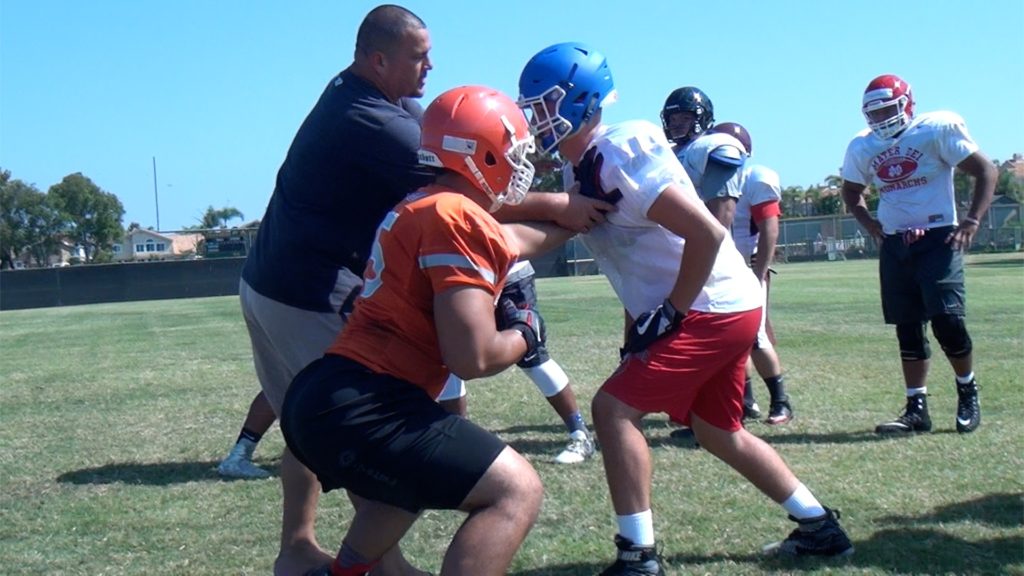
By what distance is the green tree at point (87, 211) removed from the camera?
73812 millimetres

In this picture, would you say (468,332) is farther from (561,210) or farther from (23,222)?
(23,222)

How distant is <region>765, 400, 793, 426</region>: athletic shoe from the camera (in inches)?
293

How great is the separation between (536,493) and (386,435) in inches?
17.5

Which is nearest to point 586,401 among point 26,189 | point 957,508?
point 957,508

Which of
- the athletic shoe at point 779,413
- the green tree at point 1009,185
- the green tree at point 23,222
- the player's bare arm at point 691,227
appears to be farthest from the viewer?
the green tree at point 23,222

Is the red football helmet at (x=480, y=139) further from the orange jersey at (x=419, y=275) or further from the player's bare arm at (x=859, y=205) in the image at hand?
the player's bare arm at (x=859, y=205)

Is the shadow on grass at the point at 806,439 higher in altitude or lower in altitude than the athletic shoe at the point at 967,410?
lower

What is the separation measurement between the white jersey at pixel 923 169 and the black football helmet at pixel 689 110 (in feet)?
4.62

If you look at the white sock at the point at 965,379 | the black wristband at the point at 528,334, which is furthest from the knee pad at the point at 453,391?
the white sock at the point at 965,379

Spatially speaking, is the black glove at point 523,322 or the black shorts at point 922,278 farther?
the black shorts at point 922,278

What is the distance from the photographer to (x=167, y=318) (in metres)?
24.7

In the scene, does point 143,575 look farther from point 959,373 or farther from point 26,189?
point 26,189

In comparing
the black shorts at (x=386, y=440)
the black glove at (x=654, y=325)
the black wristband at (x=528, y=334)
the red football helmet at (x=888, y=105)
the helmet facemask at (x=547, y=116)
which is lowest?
the black shorts at (x=386, y=440)

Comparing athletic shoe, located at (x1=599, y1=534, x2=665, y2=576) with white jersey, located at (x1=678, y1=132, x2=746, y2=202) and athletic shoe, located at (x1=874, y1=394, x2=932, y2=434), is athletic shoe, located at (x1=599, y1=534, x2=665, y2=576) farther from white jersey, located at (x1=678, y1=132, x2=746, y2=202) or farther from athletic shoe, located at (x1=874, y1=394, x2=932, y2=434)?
athletic shoe, located at (x1=874, y1=394, x2=932, y2=434)
